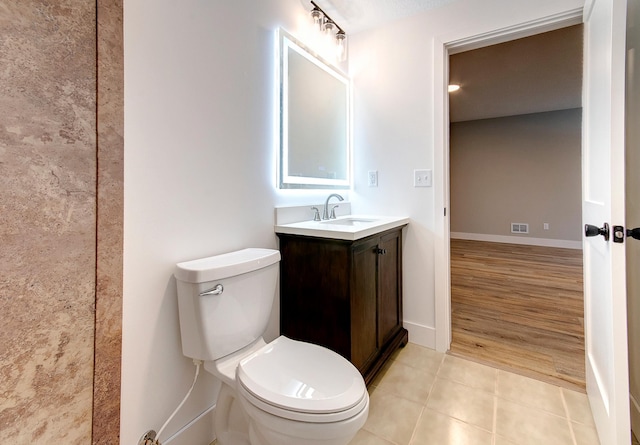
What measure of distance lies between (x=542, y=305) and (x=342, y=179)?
216 centimetres

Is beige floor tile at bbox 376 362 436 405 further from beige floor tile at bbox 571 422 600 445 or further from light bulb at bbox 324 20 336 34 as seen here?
light bulb at bbox 324 20 336 34

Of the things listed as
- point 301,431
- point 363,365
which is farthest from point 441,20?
point 301,431

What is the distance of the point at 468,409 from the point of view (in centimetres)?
140

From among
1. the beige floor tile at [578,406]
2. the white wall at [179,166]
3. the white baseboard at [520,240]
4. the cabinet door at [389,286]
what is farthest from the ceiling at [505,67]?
the beige floor tile at [578,406]

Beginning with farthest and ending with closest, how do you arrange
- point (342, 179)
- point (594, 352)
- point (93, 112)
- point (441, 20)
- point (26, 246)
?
point (342, 179) < point (441, 20) < point (594, 352) < point (93, 112) < point (26, 246)

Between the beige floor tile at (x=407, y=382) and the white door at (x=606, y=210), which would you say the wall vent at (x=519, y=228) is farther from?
the beige floor tile at (x=407, y=382)

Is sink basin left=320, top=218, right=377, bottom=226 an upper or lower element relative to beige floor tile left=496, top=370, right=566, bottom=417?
upper

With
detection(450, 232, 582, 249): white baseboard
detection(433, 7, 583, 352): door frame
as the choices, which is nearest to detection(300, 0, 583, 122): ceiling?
detection(433, 7, 583, 352): door frame

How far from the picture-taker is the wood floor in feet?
5.83

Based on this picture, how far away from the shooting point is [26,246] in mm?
753

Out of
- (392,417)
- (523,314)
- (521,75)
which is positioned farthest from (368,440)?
(521,75)

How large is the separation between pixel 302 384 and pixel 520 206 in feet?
19.1

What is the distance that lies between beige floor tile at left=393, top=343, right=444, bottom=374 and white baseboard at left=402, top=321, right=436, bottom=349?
34 millimetres

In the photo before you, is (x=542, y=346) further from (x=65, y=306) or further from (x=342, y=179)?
(x=65, y=306)
